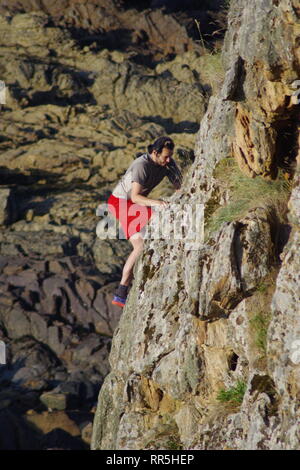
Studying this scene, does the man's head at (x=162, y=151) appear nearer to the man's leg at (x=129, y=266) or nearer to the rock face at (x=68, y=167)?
the man's leg at (x=129, y=266)

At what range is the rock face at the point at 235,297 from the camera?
9289 mm

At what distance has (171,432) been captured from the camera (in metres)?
11.3

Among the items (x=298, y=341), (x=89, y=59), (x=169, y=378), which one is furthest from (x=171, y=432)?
(x=89, y=59)

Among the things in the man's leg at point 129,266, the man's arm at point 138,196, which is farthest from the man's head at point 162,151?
the man's leg at point 129,266

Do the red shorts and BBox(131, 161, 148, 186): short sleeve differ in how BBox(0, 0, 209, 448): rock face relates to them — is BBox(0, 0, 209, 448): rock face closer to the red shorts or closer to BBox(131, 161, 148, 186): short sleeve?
the red shorts

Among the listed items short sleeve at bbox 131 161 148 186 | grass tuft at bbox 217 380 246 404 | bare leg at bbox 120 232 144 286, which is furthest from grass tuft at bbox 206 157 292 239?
bare leg at bbox 120 232 144 286

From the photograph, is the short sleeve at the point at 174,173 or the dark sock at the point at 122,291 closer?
the short sleeve at the point at 174,173

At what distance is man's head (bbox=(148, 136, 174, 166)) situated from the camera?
13781 millimetres

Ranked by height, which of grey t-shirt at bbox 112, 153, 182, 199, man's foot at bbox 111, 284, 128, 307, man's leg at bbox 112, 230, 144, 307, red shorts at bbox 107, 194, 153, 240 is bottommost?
man's foot at bbox 111, 284, 128, 307

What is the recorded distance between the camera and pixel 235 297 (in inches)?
404

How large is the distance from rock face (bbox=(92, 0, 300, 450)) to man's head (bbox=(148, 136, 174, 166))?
2.63 ft

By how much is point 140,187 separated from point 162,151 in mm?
796

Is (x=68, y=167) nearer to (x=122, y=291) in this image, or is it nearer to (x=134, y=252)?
(x=122, y=291)

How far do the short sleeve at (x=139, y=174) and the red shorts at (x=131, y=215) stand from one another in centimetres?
63
